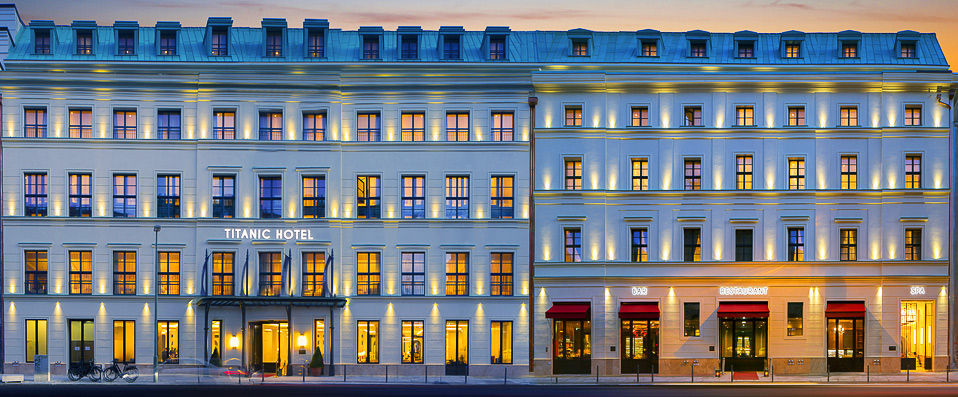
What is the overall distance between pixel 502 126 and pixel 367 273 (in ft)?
37.0

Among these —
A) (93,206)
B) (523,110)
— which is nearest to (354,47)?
(523,110)

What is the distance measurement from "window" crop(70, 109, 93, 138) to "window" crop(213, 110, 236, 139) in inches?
273

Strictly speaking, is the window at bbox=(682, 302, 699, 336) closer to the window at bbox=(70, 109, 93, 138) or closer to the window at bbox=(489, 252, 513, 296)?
the window at bbox=(489, 252, 513, 296)

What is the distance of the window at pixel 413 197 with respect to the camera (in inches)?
2409

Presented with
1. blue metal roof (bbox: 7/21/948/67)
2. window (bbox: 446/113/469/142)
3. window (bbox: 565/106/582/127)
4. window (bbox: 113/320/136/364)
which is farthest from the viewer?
blue metal roof (bbox: 7/21/948/67)

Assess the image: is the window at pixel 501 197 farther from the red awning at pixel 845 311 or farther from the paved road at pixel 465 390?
the red awning at pixel 845 311

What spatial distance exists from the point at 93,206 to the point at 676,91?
33.3 m

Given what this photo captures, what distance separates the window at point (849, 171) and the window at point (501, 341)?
67.7ft

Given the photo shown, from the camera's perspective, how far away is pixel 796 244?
61469 millimetres

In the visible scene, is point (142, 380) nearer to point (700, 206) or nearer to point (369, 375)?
point (369, 375)

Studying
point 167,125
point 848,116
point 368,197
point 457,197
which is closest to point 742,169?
point 848,116

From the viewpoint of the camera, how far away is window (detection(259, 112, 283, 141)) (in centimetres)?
6109

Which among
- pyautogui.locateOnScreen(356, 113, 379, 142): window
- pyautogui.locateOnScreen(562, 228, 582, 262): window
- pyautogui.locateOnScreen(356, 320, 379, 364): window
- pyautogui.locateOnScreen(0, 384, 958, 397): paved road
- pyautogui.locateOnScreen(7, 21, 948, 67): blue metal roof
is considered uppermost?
pyautogui.locateOnScreen(7, 21, 948, 67): blue metal roof

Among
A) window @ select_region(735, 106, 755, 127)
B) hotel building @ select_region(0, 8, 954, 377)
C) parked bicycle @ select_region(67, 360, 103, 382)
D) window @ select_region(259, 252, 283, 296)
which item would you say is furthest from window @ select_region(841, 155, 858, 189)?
parked bicycle @ select_region(67, 360, 103, 382)
